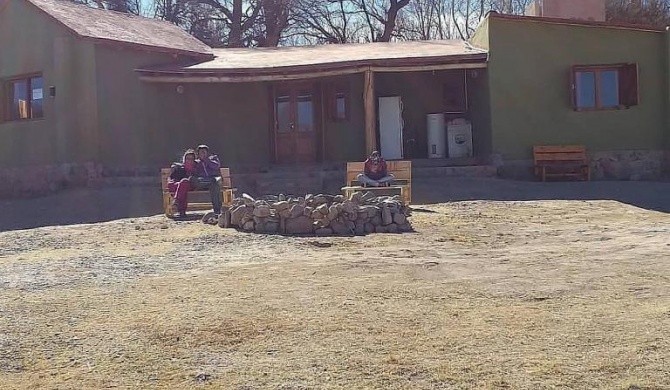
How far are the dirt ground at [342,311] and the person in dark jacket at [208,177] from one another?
2.30m

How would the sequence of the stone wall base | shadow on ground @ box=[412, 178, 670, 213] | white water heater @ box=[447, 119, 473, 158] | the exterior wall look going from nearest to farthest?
shadow on ground @ box=[412, 178, 670, 213] → the stone wall base → white water heater @ box=[447, 119, 473, 158] → the exterior wall

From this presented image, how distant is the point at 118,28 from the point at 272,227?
969 centimetres

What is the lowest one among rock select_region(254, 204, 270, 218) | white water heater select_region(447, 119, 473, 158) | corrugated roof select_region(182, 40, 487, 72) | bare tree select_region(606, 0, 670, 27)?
rock select_region(254, 204, 270, 218)

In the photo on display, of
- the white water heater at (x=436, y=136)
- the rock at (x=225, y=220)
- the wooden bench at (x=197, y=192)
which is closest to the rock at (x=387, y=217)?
the rock at (x=225, y=220)

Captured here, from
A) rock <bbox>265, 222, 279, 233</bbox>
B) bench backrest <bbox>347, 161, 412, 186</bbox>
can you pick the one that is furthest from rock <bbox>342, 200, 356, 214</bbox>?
bench backrest <bbox>347, 161, 412, 186</bbox>

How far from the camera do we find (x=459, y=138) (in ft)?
58.0

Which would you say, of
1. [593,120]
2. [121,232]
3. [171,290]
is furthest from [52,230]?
[593,120]

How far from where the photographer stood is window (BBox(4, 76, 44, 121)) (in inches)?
662

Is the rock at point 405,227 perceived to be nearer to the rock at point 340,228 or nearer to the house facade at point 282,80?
the rock at point 340,228

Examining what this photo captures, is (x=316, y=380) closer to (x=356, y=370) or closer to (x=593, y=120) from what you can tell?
(x=356, y=370)

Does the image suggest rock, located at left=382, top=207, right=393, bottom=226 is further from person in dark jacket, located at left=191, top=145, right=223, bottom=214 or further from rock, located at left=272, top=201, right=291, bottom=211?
person in dark jacket, located at left=191, top=145, right=223, bottom=214

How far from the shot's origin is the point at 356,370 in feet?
13.3

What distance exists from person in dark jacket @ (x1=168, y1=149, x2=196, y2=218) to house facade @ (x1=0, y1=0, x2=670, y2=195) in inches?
184

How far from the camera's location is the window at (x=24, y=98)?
1681 cm
